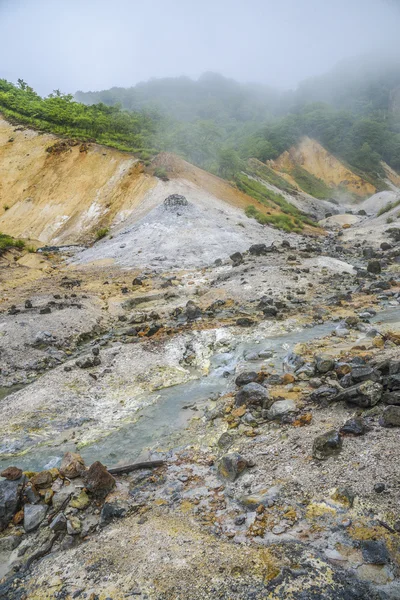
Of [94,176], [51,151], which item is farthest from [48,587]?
[51,151]

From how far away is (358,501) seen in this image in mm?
4844

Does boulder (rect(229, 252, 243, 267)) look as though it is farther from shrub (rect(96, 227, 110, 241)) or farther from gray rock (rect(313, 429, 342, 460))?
gray rock (rect(313, 429, 342, 460))

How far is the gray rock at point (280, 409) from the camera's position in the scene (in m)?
7.61

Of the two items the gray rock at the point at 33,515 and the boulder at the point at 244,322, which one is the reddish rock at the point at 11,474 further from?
the boulder at the point at 244,322

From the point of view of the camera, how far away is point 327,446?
590cm

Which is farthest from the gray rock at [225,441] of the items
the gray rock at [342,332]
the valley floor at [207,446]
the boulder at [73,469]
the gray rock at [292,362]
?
the gray rock at [342,332]

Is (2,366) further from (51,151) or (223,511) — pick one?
(51,151)

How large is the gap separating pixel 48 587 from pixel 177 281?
17142 millimetres

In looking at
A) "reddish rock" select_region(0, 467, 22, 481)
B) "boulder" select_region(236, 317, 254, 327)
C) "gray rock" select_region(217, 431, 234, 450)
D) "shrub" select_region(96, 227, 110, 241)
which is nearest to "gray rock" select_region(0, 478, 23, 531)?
"reddish rock" select_region(0, 467, 22, 481)

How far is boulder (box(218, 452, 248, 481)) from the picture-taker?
20.3 feet

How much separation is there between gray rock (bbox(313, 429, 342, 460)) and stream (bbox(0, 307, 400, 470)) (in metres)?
3.14

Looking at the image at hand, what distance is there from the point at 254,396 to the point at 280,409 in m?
0.83

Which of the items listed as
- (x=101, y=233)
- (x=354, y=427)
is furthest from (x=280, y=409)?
(x=101, y=233)

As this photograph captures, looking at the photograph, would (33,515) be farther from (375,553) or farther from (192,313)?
(192,313)
